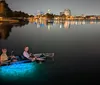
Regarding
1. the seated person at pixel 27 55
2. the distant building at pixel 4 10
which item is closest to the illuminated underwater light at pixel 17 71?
the seated person at pixel 27 55

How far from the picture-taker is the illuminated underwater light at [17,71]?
18812mm

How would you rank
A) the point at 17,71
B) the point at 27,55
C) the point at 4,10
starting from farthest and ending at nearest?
1. the point at 4,10
2. the point at 27,55
3. the point at 17,71

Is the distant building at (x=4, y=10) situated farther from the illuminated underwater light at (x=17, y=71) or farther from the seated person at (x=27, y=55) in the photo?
the illuminated underwater light at (x=17, y=71)

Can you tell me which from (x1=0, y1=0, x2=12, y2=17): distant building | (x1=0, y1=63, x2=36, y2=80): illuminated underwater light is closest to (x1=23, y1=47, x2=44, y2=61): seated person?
(x1=0, y1=63, x2=36, y2=80): illuminated underwater light

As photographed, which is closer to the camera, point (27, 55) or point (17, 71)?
point (17, 71)

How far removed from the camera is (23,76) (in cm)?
1883

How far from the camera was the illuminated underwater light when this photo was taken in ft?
61.7

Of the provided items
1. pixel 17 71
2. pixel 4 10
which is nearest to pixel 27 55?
pixel 17 71

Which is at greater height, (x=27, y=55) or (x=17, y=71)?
(x=27, y=55)

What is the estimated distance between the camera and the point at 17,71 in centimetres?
2006

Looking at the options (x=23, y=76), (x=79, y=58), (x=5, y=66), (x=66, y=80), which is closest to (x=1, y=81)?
(x=23, y=76)

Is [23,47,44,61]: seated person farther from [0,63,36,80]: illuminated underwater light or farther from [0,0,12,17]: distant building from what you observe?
[0,0,12,17]: distant building

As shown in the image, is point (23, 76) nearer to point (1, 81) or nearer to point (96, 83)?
point (1, 81)

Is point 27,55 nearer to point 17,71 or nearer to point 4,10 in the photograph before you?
point 17,71
